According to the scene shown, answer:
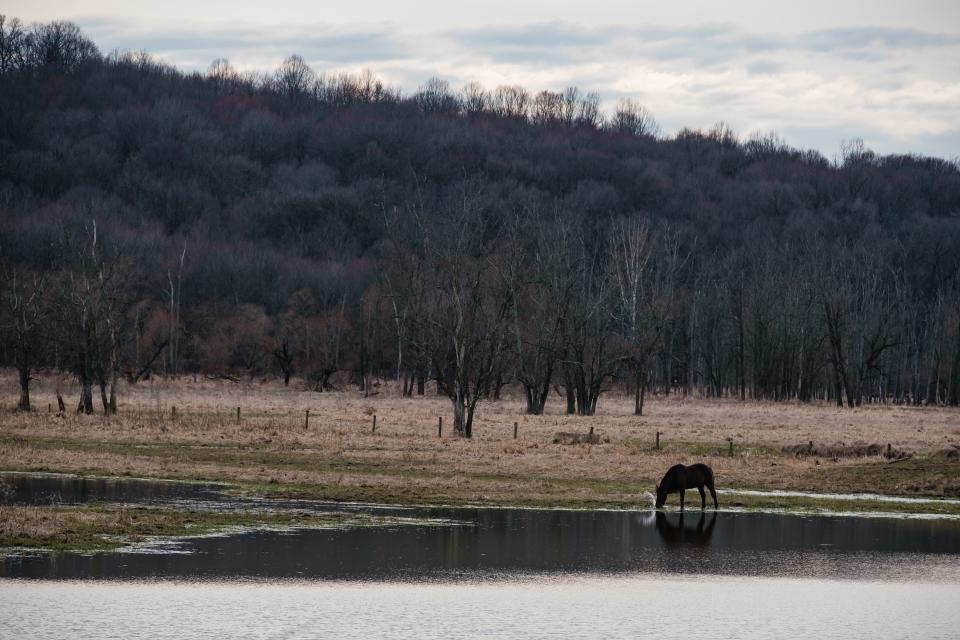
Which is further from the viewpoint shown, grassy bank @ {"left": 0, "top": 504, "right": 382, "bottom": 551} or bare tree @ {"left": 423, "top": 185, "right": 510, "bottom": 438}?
bare tree @ {"left": 423, "top": 185, "right": 510, "bottom": 438}

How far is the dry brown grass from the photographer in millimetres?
29234

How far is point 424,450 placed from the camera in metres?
35.8

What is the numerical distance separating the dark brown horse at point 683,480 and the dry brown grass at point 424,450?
1.29 meters

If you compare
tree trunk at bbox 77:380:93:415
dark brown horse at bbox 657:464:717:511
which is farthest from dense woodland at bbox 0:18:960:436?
dark brown horse at bbox 657:464:717:511

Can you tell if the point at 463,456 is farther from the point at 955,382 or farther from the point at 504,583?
the point at 955,382

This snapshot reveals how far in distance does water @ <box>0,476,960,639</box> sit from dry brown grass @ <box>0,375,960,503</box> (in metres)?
4.46

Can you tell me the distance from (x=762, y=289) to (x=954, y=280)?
180 ft

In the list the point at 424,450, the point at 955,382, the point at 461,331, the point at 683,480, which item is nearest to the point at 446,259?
the point at 461,331

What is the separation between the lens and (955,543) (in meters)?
23.0

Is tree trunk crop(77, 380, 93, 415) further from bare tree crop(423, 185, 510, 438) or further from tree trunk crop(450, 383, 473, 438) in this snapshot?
tree trunk crop(450, 383, 473, 438)

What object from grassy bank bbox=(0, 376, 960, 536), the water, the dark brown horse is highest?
the dark brown horse

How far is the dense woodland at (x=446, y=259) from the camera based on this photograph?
58.6 metres

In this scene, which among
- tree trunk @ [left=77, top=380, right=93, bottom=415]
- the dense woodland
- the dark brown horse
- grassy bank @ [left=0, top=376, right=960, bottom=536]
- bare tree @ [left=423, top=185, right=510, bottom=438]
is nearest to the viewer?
the dark brown horse

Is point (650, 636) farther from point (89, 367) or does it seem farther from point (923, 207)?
point (923, 207)
